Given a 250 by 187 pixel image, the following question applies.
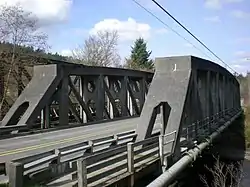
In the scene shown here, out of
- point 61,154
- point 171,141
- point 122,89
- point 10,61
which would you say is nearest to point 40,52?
point 10,61

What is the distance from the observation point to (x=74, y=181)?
31.1 feet

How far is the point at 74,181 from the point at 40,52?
28480mm

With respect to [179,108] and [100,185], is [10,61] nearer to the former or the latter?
[179,108]

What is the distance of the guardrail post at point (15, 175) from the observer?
8.39m

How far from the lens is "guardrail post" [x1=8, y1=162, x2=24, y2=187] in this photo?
839 centimetres

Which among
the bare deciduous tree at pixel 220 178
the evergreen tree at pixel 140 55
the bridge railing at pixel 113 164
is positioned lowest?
the bare deciduous tree at pixel 220 178

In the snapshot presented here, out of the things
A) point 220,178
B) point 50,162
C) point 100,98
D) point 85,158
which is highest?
point 100,98

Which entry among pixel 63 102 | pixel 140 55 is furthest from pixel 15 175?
pixel 140 55

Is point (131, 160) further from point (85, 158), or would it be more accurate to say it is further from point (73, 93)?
point (73, 93)

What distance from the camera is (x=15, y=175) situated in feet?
27.6

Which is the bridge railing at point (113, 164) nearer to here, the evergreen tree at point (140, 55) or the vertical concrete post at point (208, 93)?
the vertical concrete post at point (208, 93)

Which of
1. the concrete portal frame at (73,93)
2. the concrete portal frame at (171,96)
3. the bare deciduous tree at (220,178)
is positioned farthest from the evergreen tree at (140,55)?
the concrete portal frame at (171,96)

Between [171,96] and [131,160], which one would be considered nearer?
[131,160]

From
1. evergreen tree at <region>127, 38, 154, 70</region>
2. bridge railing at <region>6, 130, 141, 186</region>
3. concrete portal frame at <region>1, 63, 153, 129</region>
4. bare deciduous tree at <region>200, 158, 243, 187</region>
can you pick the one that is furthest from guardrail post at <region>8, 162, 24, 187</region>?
evergreen tree at <region>127, 38, 154, 70</region>
